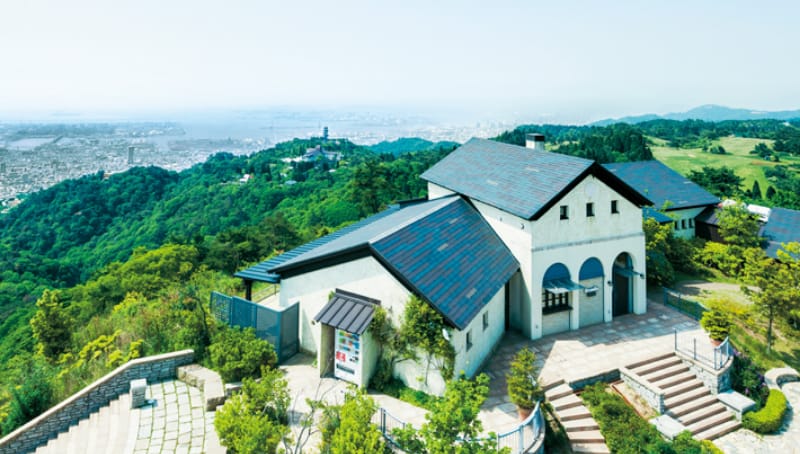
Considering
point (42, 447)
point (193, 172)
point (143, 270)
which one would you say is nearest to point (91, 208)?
point (193, 172)

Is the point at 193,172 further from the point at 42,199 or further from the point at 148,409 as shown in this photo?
the point at 148,409

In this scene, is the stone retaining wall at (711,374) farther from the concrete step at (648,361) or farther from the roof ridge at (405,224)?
the roof ridge at (405,224)

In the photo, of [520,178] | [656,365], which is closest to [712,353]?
[656,365]

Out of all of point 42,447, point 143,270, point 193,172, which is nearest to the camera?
point 42,447

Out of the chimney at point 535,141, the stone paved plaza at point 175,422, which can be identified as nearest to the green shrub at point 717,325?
the chimney at point 535,141

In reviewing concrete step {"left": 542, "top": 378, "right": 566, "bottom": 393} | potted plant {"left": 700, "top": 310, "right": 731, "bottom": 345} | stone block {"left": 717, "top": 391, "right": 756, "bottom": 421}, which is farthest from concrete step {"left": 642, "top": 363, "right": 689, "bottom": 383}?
concrete step {"left": 542, "top": 378, "right": 566, "bottom": 393}

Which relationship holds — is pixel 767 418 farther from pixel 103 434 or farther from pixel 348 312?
pixel 103 434
